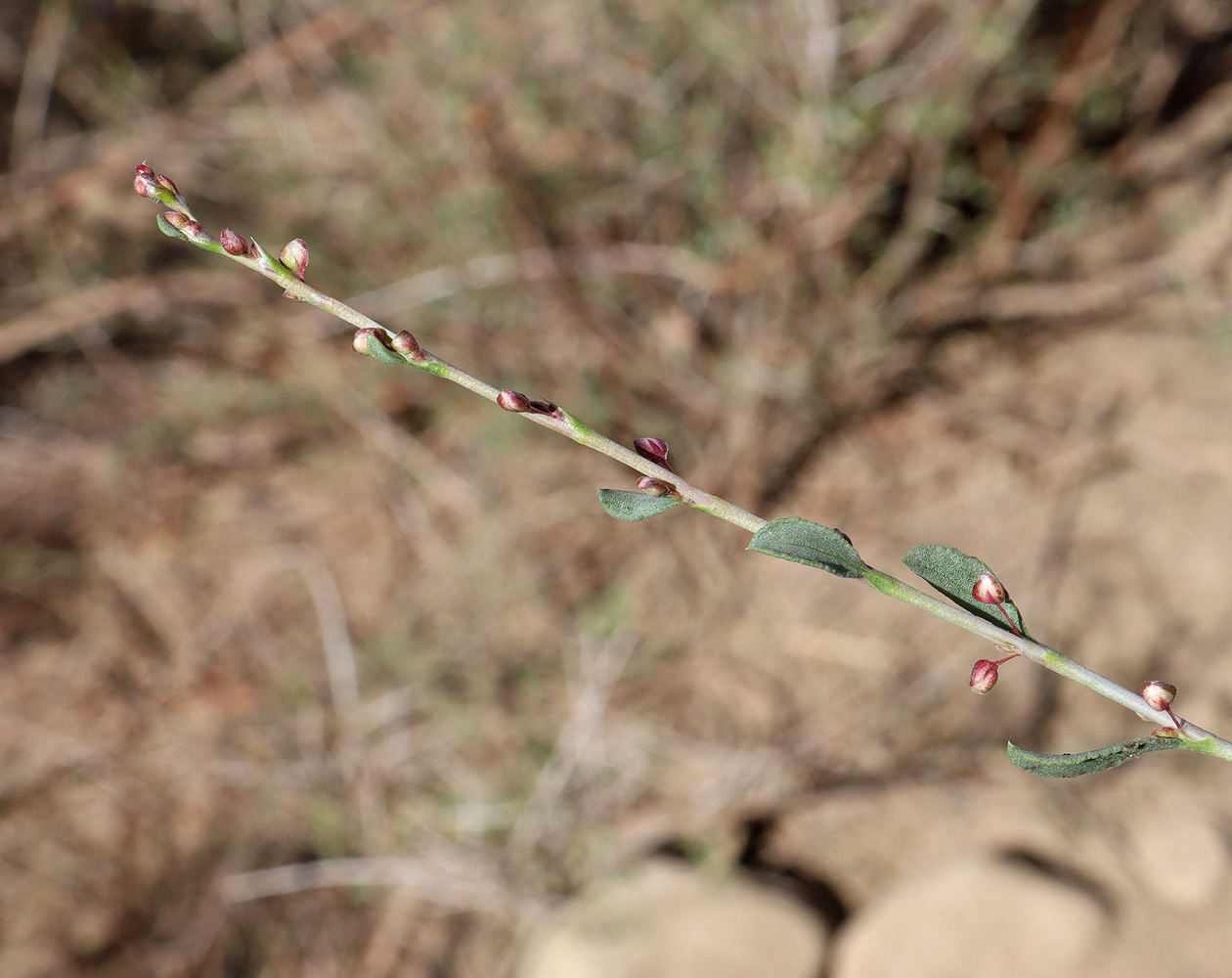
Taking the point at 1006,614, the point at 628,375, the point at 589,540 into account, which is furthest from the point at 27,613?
the point at 1006,614

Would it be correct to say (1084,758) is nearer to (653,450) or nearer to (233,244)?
(653,450)

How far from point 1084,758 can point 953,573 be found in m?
0.15

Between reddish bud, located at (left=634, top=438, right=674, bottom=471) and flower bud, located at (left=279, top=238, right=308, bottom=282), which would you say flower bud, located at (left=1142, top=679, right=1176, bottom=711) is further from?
flower bud, located at (left=279, top=238, right=308, bottom=282)

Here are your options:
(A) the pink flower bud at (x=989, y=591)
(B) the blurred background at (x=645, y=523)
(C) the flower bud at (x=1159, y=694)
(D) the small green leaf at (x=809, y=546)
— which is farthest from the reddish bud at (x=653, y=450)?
(B) the blurred background at (x=645, y=523)

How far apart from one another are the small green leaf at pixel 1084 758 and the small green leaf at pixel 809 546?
15cm

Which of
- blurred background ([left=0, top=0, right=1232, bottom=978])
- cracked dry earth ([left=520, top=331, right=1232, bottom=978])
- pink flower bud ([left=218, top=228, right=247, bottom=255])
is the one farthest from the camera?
blurred background ([left=0, top=0, right=1232, bottom=978])

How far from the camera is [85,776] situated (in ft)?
9.55

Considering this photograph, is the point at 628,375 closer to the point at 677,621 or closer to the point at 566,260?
the point at 566,260

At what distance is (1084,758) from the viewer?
64 centimetres

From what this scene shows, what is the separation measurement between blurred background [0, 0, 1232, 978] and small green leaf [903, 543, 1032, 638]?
153cm

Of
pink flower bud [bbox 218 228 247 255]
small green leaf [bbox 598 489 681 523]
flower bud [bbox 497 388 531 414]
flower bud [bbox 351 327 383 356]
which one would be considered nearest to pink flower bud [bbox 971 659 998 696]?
small green leaf [bbox 598 489 681 523]

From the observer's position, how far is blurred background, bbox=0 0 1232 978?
2260 mm

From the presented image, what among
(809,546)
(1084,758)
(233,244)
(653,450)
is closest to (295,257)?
(233,244)

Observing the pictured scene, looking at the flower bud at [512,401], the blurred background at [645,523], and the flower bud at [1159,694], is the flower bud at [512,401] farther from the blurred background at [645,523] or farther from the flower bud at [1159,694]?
the blurred background at [645,523]
